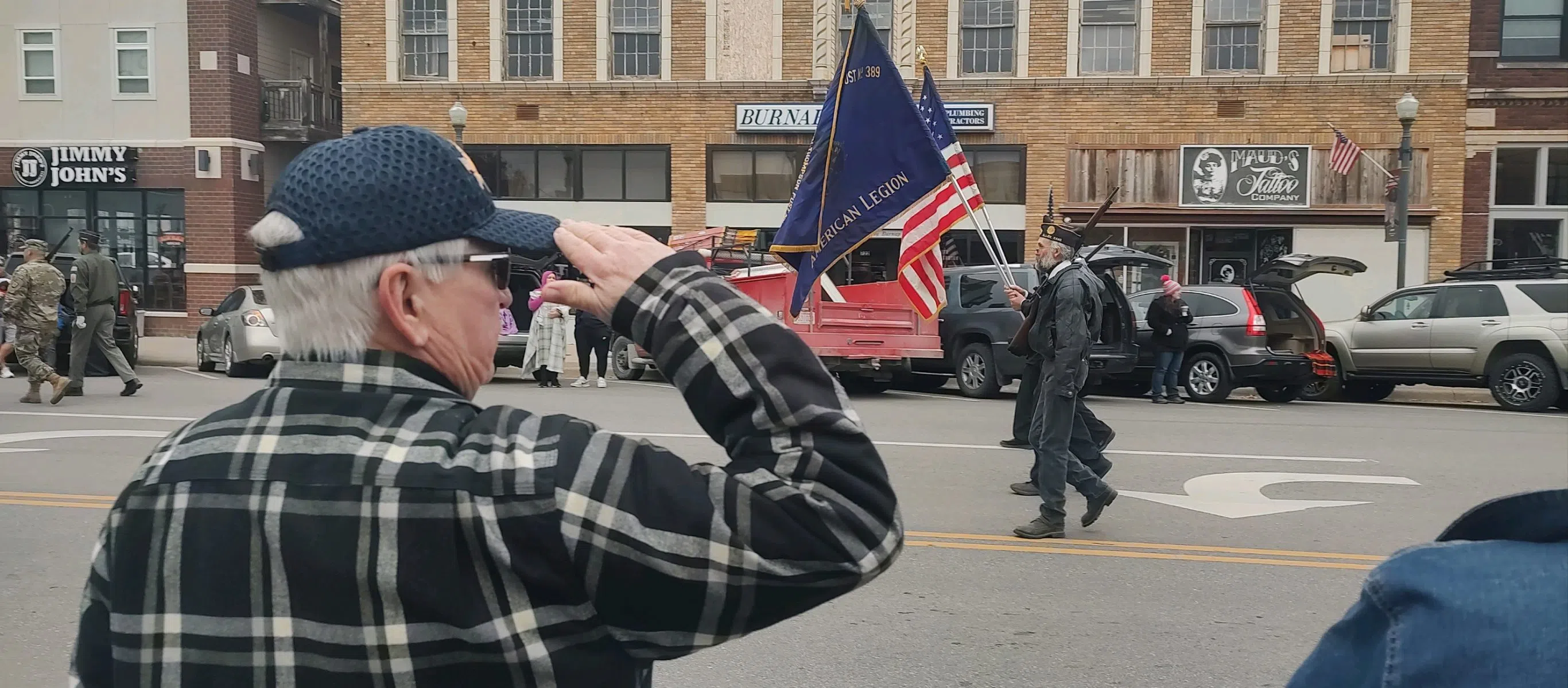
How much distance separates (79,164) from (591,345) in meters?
15.7

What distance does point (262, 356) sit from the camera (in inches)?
664

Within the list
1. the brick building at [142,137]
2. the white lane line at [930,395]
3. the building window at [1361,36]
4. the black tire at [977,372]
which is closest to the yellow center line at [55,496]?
the white lane line at [930,395]

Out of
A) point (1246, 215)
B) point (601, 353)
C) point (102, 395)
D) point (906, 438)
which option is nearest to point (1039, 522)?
point (906, 438)

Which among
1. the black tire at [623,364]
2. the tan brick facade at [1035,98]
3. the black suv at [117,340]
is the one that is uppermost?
the tan brick facade at [1035,98]

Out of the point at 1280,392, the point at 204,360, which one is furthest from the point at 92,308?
the point at 1280,392

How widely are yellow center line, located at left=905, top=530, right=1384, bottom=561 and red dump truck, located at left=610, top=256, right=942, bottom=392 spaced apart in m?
7.68

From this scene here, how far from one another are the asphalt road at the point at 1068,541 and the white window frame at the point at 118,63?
1467 centimetres

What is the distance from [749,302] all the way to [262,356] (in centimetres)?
1685

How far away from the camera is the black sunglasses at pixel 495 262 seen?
5.06 feet

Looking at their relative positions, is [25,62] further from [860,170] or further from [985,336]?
[860,170]

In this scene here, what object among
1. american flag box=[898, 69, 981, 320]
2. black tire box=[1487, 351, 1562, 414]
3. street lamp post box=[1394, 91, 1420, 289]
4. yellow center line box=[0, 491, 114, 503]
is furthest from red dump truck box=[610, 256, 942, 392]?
yellow center line box=[0, 491, 114, 503]

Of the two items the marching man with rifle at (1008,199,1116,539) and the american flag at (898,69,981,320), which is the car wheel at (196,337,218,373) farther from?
the marching man with rifle at (1008,199,1116,539)

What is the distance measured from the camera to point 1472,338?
51.1ft

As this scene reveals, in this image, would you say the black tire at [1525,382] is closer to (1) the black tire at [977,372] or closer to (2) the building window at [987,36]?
(1) the black tire at [977,372]
